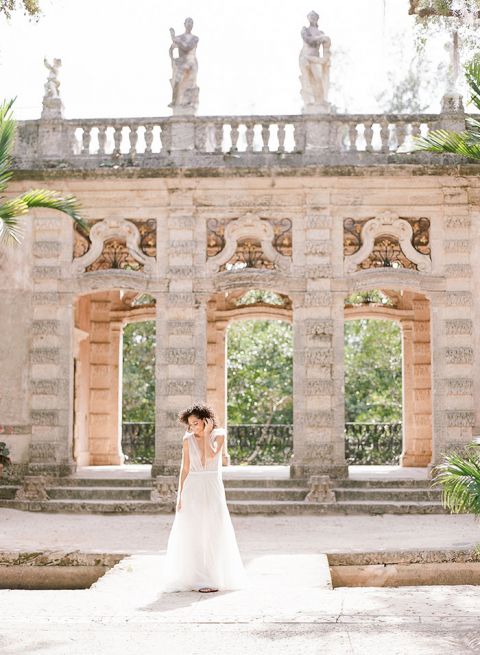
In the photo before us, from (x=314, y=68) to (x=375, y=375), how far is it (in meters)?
14.8

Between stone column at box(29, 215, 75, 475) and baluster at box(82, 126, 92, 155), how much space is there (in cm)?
117

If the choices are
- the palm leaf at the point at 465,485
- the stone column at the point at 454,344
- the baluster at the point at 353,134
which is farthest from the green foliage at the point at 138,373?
the palm leaf at the point at 465,485

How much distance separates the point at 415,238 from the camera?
1504 centimetres

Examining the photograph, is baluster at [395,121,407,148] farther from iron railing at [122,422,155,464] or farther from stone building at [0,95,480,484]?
iron railing at [122,422,155,464]

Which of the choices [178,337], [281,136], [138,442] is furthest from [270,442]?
[281,136]

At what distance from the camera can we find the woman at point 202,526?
791 cm

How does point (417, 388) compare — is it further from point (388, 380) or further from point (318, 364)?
point (388, 380)

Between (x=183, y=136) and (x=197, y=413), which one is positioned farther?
(x=183, y=136)

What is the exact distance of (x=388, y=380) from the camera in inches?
1121

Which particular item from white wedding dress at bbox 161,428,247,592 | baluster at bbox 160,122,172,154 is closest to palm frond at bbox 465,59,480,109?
white wedding dress at bbox 161,428,247,592

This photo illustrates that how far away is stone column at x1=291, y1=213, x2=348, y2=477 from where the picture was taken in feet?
47.8

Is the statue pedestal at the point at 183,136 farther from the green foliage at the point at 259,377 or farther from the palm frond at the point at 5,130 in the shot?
the green foliage at the point at 259,377

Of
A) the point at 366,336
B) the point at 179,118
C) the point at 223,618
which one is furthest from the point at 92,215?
the point at 366,336

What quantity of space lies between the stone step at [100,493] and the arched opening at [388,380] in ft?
19.1
